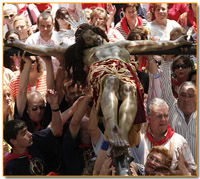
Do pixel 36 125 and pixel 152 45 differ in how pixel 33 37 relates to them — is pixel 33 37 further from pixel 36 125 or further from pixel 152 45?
pixel 152 45

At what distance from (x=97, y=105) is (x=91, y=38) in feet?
3.34

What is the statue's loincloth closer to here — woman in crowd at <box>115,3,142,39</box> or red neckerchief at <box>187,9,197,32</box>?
woman in crowd at <box>115,3,142,39</box>

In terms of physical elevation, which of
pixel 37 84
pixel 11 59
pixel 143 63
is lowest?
pixel 37 84

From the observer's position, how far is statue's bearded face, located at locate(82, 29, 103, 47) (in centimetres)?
888

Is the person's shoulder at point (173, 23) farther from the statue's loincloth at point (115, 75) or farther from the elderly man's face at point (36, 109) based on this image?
the elderly man's face at point (36, 109)

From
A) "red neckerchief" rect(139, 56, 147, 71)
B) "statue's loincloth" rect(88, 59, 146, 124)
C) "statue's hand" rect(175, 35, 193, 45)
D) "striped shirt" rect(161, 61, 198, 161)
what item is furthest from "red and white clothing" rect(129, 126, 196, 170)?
"red neckerchief" rect(139, 56, 147, 71)

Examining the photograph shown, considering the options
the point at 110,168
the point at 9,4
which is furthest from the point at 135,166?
the point at 9,4

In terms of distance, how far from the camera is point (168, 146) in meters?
8.66

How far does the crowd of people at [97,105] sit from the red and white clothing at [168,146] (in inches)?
0.5

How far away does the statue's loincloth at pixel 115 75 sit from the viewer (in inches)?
329

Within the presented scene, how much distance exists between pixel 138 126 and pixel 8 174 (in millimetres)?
1702

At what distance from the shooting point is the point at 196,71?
31.3 feet

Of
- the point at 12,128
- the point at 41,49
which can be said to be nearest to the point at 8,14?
the point at 41,49

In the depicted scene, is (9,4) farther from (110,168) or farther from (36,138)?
(110,168)
